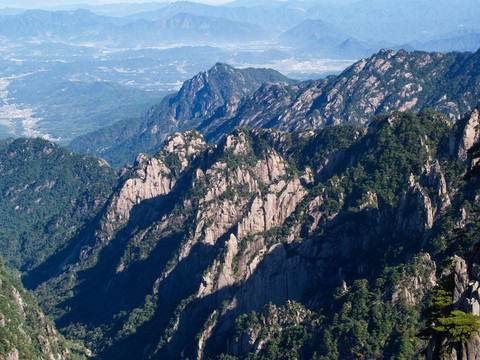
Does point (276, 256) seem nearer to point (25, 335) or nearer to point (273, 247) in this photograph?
point (273, 247)

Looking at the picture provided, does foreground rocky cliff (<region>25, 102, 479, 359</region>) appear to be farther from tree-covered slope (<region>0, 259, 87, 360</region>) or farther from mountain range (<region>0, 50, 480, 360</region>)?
tree-covered slope (<region>0, 259, 87, 360</region>)

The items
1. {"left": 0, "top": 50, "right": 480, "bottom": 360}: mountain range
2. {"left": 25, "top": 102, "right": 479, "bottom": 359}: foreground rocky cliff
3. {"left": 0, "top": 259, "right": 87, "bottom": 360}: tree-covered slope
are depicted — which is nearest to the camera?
{"left": 0, "top": 50, "right": 480, "bottom": 360}: mountain range

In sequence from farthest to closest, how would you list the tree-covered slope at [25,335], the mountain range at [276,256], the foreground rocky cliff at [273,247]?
the tree-covered slope at [25,335] → the foreground rocky cliff at [273,247] → the mountain range at [276,256]

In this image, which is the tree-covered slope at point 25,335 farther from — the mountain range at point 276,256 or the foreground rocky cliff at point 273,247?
the foreground rocky cliff at point 273,247

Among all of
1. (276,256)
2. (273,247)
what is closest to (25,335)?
(276,256)

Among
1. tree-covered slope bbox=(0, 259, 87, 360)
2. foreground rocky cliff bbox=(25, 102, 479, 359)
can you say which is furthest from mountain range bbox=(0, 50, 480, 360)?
tree-covered slope bbox=(0, 259, 87, 360)

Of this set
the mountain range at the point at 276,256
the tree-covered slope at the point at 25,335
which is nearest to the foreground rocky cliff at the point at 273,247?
the mountain range at the point at 276,256

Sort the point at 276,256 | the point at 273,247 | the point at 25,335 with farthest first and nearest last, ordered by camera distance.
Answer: the point at 273,247 → the point at 276,256 → the point at 25,335

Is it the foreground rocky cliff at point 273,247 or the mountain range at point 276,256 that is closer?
the mountain range at point 276,256

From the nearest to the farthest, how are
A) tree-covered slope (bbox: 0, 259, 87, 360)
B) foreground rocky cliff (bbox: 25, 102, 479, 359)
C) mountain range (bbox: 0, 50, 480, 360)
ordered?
1. mountain range (bbox: 0, 50, 480, 360)
2. foreground rocky cliff (bbox: 25, 102, 479, 359)
3. tree-covered slope (bbox: 0, 259, 87, 360)

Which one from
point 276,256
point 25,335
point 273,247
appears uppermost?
point 273,247
